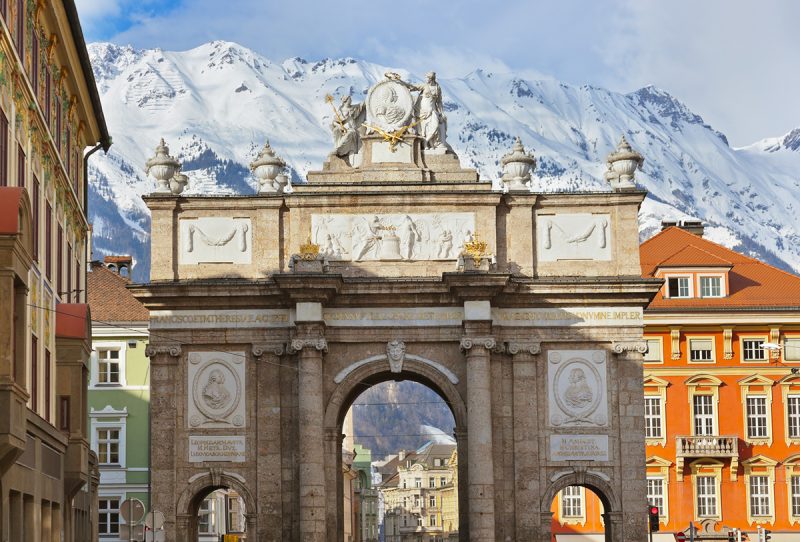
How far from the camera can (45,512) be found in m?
36.7

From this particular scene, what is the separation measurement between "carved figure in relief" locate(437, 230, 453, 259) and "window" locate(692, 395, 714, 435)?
19955 mm

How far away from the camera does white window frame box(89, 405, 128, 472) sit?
67.0 m

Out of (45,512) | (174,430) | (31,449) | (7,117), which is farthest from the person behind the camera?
(174,430)

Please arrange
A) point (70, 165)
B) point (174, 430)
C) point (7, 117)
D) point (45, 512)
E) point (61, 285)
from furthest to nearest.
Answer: point (174, 430) < point (70, 165) < point (61, 285) < point (45, 512) < point (7, 117)

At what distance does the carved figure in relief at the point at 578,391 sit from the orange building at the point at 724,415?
1653 centimetres

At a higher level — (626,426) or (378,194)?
(378,194)

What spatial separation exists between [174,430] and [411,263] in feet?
29.2

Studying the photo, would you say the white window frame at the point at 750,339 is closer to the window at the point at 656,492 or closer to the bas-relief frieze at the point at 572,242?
the window at the point at 656,492

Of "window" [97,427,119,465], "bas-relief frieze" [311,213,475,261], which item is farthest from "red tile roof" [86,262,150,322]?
"bas-relief frieze" [311,213,475,261]

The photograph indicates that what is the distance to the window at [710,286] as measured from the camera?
2763 inches

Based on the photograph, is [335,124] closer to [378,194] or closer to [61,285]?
[378,194]

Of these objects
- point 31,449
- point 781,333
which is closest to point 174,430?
point 31,449

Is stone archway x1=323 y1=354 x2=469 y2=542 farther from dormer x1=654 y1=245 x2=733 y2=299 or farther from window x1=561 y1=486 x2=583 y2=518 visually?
dormer x1=654 y1=245 x2=733 y2=299

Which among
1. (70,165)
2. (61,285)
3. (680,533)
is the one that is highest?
(70,165)
